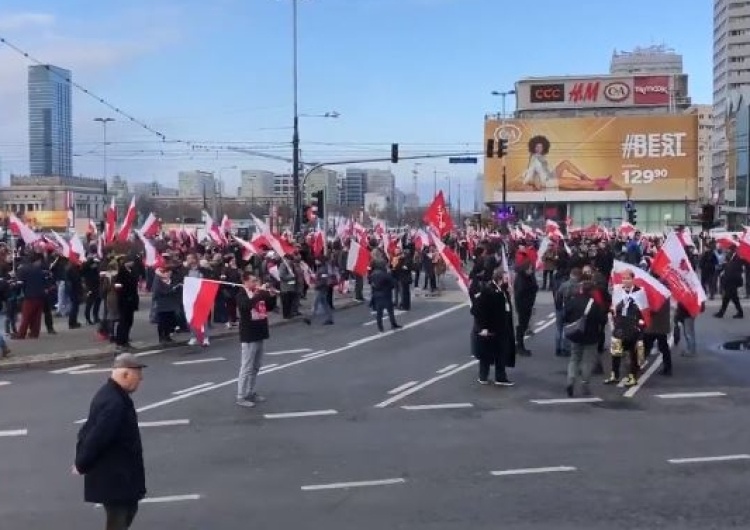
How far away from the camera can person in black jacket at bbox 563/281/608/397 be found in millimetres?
12555

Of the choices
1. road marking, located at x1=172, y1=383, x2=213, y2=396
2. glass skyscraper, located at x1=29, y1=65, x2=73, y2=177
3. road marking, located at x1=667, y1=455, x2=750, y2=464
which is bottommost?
road marking, located at x1=667, y1=455, x2=750, y2=464

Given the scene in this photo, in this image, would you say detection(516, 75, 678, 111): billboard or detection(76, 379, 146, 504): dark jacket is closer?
detection(76, 379, 146, 504): dark jacket

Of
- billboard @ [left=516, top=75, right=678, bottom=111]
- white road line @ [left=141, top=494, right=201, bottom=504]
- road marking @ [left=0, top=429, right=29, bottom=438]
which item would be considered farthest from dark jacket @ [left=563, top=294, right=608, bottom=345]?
billboard @ [left=516, top=75, right=678, bottom=111]

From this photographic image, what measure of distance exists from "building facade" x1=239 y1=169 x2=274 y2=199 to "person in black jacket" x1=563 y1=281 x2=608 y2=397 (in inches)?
4884

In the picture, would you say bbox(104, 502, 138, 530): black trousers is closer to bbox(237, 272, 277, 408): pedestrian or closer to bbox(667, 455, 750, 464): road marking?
bbox(667, 455, 750, 464): road marking

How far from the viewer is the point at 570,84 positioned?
105m

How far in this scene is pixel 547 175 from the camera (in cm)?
9625

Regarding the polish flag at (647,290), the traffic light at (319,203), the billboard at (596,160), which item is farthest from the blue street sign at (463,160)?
the billboard at (596,160)

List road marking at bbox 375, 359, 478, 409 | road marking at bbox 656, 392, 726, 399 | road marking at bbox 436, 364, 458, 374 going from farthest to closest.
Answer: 1. road marking at bbox 436, 364, 458, 374
2. road marking at bbox 656, 392, 726, 399
3. road marking at bbox 375, 359, 478, 409

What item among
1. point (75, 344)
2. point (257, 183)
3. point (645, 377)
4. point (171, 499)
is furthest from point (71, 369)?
point (257, 183)

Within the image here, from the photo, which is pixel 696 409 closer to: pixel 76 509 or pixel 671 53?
pixel 76 509

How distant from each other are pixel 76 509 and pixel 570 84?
337ft

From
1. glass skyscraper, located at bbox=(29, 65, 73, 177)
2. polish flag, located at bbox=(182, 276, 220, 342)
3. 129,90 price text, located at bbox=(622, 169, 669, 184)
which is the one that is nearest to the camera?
polish flag, located at bbox=(182, 276, 220, 342)

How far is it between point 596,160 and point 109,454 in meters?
93.7
